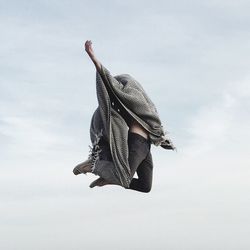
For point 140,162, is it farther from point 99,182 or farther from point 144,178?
point 99,182

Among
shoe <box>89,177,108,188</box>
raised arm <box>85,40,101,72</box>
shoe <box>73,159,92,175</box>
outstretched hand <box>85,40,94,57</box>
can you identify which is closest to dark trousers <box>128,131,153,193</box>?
shoe <box>89,177,108,188</box>

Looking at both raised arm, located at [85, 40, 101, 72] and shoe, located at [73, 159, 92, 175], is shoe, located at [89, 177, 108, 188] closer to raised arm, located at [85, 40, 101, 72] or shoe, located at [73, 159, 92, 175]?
shoe, located at [73, 159, 92, 175]

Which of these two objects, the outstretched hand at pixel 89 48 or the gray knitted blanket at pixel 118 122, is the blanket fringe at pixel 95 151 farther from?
the outstretched hand at pixel 89 48

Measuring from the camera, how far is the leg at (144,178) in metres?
9.73

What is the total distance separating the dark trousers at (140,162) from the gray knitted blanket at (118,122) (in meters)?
0.10

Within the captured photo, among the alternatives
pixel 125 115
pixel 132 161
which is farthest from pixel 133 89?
pixel 132 161

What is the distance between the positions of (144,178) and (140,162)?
354 mm

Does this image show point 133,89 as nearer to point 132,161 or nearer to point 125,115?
point 125,115

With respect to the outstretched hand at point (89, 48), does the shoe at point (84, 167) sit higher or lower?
lower

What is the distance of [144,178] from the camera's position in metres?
9.73

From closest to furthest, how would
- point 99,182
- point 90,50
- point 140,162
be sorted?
point 90,50, point 140,162, point 99,182

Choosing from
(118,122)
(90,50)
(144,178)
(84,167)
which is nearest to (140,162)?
(144,178)

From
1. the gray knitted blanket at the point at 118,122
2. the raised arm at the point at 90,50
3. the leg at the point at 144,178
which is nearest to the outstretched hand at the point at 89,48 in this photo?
the raised arm at the point at 90,50

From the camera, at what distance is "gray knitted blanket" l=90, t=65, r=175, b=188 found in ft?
30.8
